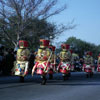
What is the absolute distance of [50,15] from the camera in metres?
26.3

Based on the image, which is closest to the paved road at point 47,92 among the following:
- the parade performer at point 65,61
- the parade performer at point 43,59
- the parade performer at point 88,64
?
the parade performer at point 43,59

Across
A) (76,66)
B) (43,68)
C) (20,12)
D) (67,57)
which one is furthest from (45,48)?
(76,66)

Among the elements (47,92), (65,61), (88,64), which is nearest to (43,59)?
(47,92)

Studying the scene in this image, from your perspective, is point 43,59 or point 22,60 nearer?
point 43,59

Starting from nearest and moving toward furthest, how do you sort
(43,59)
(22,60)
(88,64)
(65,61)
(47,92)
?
(47,92) → (43,59) → (22,60) → (65,61) → (88,64)

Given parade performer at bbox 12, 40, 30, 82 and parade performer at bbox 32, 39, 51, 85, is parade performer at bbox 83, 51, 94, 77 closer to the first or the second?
parade performer at bbox 12, 40, 30, 82

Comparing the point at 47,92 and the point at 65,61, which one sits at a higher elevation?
the point at 65,61

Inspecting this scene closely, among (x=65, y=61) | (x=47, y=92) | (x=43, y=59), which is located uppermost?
(x=65, y=61)

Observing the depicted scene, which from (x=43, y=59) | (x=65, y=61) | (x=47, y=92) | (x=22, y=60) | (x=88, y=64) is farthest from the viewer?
(x=88, y=64)

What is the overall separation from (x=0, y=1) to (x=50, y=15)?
426 centimetres

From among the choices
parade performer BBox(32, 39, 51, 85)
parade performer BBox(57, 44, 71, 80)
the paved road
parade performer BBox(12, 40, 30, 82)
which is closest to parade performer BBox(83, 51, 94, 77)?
parade performer BBox(57, 44, 71, 80)

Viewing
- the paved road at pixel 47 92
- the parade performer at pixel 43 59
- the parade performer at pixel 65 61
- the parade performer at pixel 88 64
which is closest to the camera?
the paved road at pixel 47 92

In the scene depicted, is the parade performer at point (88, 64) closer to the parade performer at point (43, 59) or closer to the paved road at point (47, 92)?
the paved road at point (47, 92)

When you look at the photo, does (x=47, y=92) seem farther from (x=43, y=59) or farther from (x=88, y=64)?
(x=88, y=64)
